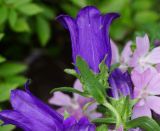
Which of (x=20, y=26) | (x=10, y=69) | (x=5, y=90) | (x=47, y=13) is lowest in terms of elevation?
(x=5, y=90)

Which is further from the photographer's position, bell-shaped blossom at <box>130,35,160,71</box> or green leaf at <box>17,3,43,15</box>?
Result: green leaf at <box>17,3,43,15</box>

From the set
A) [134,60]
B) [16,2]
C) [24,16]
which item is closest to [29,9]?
[16,2]

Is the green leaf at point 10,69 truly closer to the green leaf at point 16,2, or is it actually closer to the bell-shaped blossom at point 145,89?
the green leaf at point 16,2

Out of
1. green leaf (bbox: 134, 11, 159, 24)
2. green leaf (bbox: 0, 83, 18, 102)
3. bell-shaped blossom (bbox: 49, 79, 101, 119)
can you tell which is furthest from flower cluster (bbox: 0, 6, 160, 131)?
green leaf (bbox: 134, 11, 159, 24)

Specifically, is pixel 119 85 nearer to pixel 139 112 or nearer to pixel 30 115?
pixel 139 112

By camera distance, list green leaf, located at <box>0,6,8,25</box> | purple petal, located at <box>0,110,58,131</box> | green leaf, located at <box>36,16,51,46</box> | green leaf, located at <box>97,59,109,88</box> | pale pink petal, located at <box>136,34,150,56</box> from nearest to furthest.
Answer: purple petal, located at <box>0,110,58,131</box>
green leaf, located at <box>97,59,109,88</box>
pale pink petal, located at <box>136,34,150,56</box>
green leaf, located at <box>0,6,8,25</box>
green leaf, located at <box>36,16,51,46</box>

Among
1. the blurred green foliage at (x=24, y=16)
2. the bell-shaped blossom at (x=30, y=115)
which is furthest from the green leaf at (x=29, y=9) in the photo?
the bell-shaped blossom at (x=30, y=115)

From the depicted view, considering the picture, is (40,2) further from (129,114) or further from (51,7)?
(129,114)

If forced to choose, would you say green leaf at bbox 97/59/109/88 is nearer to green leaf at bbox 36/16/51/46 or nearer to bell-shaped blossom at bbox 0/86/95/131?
bell-shaped blossom at bbox 0/86/95/131
